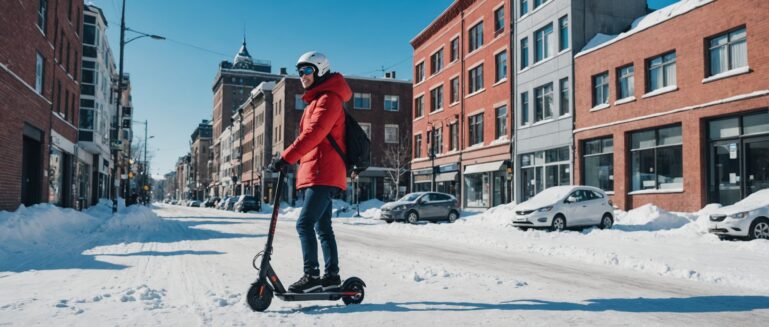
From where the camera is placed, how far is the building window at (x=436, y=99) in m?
41.2

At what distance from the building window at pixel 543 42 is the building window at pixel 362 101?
3266cm

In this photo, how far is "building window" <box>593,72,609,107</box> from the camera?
81.3ft

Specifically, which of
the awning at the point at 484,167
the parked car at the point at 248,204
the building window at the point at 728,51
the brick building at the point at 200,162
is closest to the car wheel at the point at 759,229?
the building window at the point at 728,51

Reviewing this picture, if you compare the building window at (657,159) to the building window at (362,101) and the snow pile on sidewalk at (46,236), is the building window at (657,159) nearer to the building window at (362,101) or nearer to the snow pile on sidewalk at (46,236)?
the snow pile on sidewalk at (46,236)

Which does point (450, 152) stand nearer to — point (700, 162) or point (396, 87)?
point (700, 162)

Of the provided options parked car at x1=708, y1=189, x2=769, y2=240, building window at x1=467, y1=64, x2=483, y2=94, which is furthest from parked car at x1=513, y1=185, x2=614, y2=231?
building window at x1=467, y1=64, x2=483, y2=94

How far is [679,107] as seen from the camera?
67.4 ft

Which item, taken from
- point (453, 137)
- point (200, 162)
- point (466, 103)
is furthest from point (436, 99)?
point (200, 162)

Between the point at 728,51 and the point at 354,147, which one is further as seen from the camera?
the point at 728,51

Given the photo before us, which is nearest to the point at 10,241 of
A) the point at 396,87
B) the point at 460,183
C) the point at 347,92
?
the point at 347,92

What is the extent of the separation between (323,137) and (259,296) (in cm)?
141

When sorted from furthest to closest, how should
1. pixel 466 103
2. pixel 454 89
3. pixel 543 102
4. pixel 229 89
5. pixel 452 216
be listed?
pixel 229 89 < pixel 454 89 < pixel 466 103 < pixel 543 102 < pixel 452 216

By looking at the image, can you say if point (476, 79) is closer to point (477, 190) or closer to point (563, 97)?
point (477, 190)

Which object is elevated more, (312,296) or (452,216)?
(312,296)
